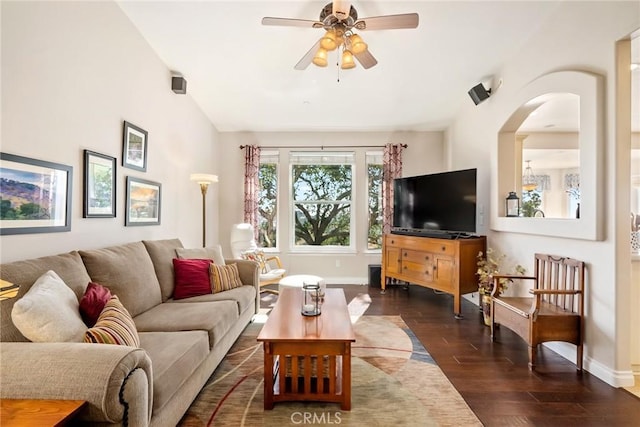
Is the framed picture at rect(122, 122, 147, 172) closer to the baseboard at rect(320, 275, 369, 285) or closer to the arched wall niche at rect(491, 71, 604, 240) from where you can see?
the baseboard at rect(320, 275, 369, 285)

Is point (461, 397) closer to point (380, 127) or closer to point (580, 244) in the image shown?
point (580, 244)

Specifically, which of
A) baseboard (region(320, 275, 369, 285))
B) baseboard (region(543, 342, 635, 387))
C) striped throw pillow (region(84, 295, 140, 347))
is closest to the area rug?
striped throw pillow (region(84, 295, 140, 347))

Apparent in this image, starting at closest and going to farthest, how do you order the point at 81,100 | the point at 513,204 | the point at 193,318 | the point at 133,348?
the point at 133,348
the point at 193,318
the point at 81,100
the point at 513,204

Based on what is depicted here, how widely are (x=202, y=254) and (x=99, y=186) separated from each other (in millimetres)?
1148

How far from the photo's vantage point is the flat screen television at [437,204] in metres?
3.77

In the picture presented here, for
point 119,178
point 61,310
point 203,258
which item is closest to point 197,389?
point 61,310

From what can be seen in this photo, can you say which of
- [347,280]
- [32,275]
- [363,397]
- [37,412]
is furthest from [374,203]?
[37,412]

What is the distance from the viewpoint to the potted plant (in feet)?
10.5

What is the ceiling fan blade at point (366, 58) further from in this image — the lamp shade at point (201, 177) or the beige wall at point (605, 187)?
the lamp shade at point (201, 177)

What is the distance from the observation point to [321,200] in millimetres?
5414

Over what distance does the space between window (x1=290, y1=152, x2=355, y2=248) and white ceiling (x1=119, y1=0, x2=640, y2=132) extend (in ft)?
2.54

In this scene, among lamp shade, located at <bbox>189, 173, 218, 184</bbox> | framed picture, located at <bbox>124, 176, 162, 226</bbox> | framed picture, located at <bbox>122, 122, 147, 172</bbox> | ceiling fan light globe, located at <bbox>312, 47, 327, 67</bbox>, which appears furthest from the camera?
lamp shade, located at <bbox>189, 173, 218, 184</bbox>

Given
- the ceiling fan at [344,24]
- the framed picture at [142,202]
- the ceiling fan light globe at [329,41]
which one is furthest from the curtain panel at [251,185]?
the ceiling fan light globe at [329,41]

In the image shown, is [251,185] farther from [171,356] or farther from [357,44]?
[171,356]
